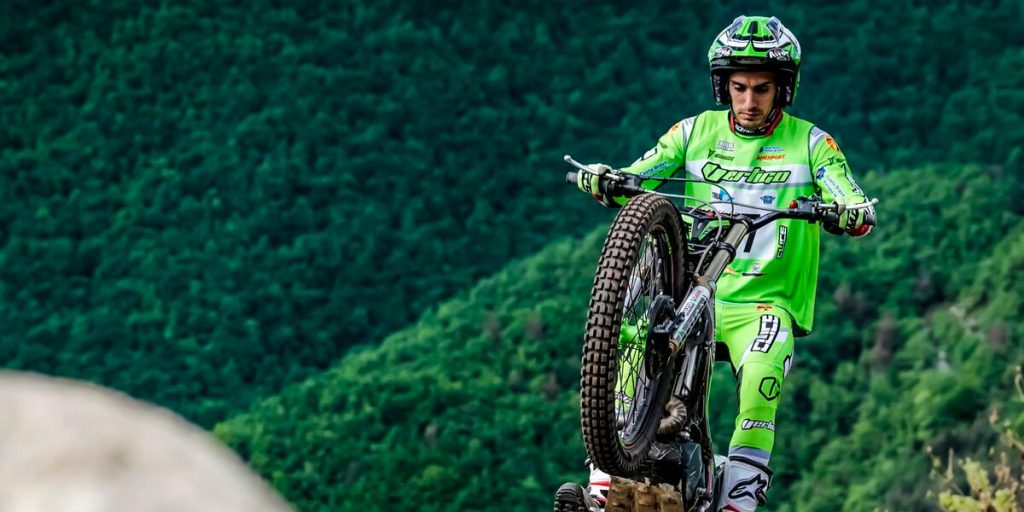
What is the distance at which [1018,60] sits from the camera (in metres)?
14.6

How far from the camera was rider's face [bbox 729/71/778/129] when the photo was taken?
667cm

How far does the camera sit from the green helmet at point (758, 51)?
6.58 meters

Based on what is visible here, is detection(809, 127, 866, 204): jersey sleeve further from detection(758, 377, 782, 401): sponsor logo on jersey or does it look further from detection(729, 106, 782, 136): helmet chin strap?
detection(758, 377, 782, 401): sponsor logo on jersey

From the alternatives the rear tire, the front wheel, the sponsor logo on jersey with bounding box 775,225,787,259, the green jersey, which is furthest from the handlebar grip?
the rear tire

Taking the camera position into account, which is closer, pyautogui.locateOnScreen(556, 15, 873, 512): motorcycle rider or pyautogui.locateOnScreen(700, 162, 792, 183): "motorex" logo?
pyautogui.locateOnScreen(556, 15, 873, 512): motorcycle rider

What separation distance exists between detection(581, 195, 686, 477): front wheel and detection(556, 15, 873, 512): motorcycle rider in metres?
0.37

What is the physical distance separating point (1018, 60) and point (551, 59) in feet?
12.8

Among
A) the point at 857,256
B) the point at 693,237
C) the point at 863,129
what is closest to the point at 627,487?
the point at 693,237

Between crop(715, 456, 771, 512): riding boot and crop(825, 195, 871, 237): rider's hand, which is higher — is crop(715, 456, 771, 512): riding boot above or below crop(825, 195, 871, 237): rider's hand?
below

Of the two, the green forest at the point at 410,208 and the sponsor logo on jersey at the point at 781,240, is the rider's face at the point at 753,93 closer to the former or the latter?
the sponsor logo on jersey at the point at 781,240

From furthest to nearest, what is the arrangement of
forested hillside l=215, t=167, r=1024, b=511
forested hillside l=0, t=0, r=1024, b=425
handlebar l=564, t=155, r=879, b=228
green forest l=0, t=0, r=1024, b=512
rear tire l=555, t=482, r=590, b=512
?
forested hillside l=0, t=0, r=1024, b=425 → green forest l=0, t=0, r=1024, b=512 → forested hillside l=215, t=167, r=1024, b=511 → handlebar l=564, t=155, r=879, b=228 → rear tire l=555, t=482, r=590, b=512

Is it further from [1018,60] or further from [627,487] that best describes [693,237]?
[1018,60]

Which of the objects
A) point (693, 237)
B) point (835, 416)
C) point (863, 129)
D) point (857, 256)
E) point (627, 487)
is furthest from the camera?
point (863, 129)

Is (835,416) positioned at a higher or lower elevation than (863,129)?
lower
